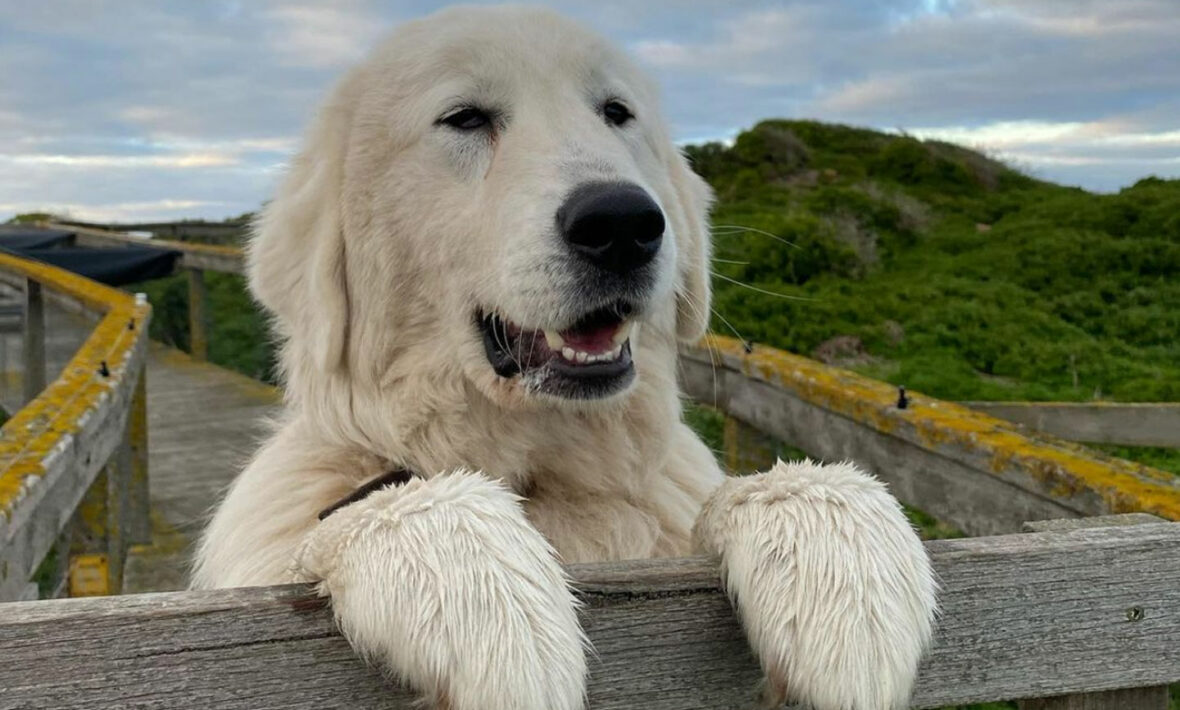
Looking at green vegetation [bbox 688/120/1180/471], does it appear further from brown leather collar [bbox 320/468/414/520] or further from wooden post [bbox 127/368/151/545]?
brown leather collar [bbox 320/468/414/520]

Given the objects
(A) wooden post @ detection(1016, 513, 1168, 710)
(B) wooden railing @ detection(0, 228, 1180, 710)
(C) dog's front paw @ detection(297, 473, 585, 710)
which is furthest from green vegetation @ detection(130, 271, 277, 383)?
(A) wooden post @ detection(1016, 513, 1168, 710)

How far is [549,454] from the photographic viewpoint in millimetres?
2434

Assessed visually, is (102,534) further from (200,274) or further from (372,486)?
(200,274)

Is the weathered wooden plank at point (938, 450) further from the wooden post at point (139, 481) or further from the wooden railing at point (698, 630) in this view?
the wooden post at point (139, 481)

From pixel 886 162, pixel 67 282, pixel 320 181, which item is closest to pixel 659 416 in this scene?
pixel 320 181

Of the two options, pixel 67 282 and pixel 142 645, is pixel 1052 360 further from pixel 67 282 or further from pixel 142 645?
pixel 142 645

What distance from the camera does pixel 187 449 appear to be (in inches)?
298

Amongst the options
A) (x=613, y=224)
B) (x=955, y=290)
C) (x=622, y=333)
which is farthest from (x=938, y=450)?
(x=955, y=290)

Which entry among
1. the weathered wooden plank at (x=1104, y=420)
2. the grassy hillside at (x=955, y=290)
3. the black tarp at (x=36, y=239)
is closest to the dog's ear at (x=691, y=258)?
the weathered wooden plank at (x=1104, y=420)

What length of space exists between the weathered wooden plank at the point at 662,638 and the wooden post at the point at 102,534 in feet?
11.5

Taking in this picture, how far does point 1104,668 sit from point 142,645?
1.49 metres

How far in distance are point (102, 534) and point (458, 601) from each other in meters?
4.13

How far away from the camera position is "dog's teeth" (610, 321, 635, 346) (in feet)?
7.73

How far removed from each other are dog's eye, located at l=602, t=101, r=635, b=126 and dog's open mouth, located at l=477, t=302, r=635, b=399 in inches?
26.2
